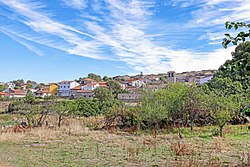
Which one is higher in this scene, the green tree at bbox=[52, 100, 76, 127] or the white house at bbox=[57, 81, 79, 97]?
the white house at bbox=[57, 81, 79, 97]

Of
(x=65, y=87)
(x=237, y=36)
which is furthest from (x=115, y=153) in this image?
(x=65, y=87)

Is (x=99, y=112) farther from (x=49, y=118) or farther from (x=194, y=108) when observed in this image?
(x=194, y=108)

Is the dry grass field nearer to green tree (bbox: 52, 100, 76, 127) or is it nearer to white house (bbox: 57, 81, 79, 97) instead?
green tree (bbox: 52, 100, 76, 127)

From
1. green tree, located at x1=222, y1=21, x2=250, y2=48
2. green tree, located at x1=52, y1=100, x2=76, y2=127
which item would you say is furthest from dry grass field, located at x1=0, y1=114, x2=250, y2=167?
green tree, located at x1=52, y1=100, x2=76, y2=127

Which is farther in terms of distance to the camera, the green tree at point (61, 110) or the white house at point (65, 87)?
the white house at point (65, 87)

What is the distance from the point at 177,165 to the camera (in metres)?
6.39

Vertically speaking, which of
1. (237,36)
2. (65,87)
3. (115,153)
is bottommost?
(115,153)

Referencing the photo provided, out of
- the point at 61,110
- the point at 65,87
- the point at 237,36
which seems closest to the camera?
the point at 237,36

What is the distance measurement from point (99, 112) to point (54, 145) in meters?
12.0

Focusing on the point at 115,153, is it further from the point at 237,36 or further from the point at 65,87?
the point at 65,87

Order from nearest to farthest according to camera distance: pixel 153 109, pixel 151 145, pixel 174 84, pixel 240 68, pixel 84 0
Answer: pixel 240 68, pixel 84 0, pixel 151 145, pixel 153 109, pixel 174 84

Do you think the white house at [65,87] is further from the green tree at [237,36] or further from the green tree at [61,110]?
the green tree at [237,36]

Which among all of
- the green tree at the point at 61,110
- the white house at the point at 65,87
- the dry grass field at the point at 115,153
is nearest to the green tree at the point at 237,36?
the dry grass field at the point at 115,153

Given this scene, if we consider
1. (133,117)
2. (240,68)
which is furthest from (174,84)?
(240,68)
